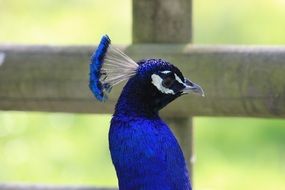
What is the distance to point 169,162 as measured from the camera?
2518 millimetres

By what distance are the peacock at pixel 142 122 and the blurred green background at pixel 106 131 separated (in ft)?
4.38

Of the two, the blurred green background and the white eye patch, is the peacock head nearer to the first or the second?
the white eye patch

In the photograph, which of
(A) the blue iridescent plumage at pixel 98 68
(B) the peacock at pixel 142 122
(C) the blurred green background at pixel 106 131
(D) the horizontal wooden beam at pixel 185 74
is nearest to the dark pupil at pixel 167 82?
(B) the peacock at pixel 142 122

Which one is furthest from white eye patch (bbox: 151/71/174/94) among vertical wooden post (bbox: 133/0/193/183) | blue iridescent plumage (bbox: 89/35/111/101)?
vertical wooden post (bbox: 133/0/193/183)

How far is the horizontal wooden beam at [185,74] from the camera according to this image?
288 cm

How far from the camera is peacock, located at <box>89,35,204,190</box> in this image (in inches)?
98.1

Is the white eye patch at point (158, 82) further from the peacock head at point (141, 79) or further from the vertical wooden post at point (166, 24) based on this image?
the vertical wooden post at point (166, 24)

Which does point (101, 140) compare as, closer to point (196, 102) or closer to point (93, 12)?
point (93, 12)

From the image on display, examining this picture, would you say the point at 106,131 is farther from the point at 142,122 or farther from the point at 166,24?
the point at 142,122

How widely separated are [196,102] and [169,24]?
224 millimetres

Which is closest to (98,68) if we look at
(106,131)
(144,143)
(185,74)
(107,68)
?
(107,68)

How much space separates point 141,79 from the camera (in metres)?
2.52

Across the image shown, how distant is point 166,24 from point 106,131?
156 cm

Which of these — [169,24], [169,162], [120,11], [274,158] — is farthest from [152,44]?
[120,11]
